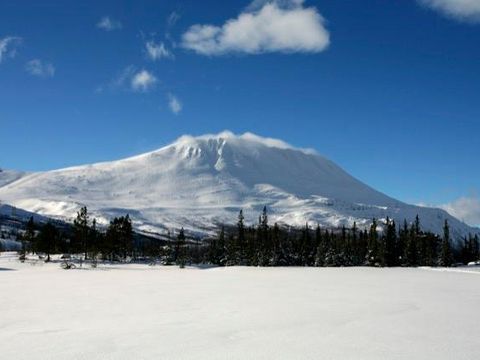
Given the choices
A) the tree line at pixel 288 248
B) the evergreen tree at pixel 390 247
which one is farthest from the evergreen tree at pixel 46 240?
the evergreen tree at pixel 390 247

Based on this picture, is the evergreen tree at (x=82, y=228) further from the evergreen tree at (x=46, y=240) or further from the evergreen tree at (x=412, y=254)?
the evergreen tree at (x=412, y=254)

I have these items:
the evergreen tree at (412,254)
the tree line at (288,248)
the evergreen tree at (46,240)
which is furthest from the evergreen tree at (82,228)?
the evergreen tree at (412,254)

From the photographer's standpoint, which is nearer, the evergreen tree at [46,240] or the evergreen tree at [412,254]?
the evergreen tree at [412,254]

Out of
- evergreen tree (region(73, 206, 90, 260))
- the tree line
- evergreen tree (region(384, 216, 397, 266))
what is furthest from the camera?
evergreen tree (region(73, 206, 90, 260))

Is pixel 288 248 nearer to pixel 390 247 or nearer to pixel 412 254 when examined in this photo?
pixel 390 247

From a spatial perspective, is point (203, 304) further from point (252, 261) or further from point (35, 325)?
point (252, 261)

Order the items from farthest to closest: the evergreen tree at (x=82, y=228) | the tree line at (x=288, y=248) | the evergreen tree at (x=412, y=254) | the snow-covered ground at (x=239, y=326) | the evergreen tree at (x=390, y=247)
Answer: the evergreen tree at (x=82, y=228) → the tree line at (x=288, y=248) → the evergreen tree at (x=412, y=254) → the evergreen tree at (x=390, y=247) → the snow-covered ground at (x=239, y=326)

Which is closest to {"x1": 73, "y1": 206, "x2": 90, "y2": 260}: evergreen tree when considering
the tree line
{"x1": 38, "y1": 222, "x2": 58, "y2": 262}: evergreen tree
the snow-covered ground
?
the tree line

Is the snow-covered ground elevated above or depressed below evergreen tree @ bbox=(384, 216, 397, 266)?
below

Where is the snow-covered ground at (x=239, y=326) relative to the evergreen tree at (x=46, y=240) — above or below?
below

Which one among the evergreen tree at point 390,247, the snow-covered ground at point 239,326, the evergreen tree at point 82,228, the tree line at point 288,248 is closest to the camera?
the snow-covered ground at point 239,326

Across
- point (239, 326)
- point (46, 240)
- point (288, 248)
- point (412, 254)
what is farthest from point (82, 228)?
point (239, 326)

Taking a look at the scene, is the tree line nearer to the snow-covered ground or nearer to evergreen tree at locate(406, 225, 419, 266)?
evergreen tree at locate(406, 225, 419, 266)

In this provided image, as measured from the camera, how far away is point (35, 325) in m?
17.6
